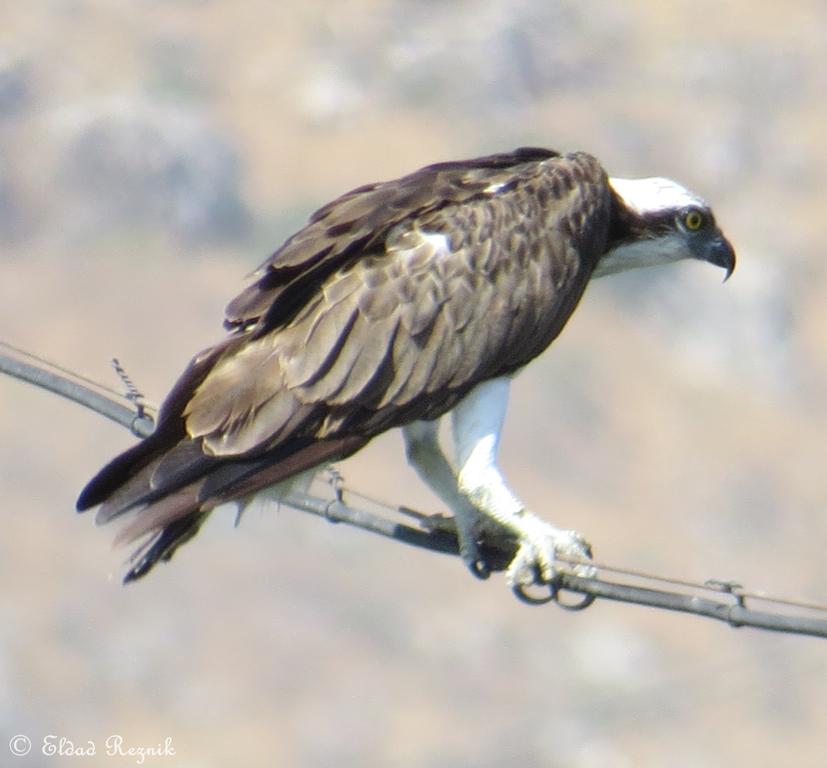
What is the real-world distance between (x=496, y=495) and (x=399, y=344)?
767 millimetres

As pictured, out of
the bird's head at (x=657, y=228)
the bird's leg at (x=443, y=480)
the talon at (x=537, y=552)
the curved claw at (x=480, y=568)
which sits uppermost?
the bird's head at (x=657, y=228)

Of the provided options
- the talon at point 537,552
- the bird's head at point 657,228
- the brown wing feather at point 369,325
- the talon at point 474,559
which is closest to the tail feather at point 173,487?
the brown wing feather at point 369,325

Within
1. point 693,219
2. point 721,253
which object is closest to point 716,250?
point 721,253

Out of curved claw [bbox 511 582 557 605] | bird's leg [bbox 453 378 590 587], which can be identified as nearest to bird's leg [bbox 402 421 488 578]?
bird's leg [bbox 453 378 590 587]

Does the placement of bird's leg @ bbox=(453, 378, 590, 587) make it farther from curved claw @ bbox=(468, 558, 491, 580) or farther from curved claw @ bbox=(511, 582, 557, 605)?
curved claw @ bbox=(468, 558, 491, 580)

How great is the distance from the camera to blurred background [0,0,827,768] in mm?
33656

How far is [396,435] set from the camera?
38.8m

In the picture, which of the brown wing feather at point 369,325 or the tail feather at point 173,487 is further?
the brown wing feather at point 369,325

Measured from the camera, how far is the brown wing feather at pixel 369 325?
27.7 feet

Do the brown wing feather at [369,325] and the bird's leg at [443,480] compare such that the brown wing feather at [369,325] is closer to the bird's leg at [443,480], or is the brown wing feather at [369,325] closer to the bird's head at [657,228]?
the bird's head at [657,228]

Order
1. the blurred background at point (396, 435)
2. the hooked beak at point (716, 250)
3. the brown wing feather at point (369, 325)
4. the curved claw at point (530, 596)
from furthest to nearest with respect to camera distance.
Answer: the blurred background at point (396, 435) < the hooked beak at point (716, 250) < the curved claw at point (530, 596) < the brown wing feather at point (369, 325)

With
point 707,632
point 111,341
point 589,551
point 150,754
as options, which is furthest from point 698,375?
point 589,551

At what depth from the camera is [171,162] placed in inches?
1909

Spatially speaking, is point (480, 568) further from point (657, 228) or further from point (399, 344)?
point (657, 228)
